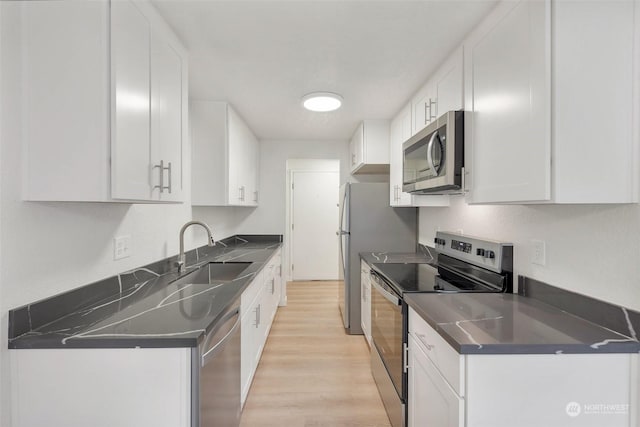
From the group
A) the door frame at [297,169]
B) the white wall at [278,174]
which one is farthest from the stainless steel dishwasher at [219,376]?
the door frame at [297,169]

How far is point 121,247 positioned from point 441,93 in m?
2.04

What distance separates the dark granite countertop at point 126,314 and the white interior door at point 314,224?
369 centimetres

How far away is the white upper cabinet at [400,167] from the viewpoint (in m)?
2.39

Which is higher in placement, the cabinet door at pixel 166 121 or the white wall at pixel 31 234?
the cabinet door at pixel 166 121

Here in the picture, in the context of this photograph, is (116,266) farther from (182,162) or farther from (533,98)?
(533,98)

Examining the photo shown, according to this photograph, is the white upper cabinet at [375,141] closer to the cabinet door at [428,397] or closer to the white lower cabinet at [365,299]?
the white lower cabinet at [365,299]

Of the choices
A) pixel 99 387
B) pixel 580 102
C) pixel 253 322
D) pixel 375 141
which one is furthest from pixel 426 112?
pixel 99 387

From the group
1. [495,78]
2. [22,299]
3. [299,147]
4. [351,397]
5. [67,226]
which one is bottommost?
[351,397]

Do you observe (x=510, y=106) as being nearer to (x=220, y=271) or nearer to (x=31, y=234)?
(x=31, y=234)

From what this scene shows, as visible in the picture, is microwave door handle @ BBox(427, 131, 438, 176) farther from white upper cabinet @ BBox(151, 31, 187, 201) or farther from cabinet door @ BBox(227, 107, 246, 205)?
cabinet door @ BBox(227, 107, 246, 205)

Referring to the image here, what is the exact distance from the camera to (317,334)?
319 centimetres

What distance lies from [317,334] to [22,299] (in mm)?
2544

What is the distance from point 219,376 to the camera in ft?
4.43

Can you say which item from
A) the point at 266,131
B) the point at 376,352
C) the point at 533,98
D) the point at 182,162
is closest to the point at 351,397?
the point at 376,352
